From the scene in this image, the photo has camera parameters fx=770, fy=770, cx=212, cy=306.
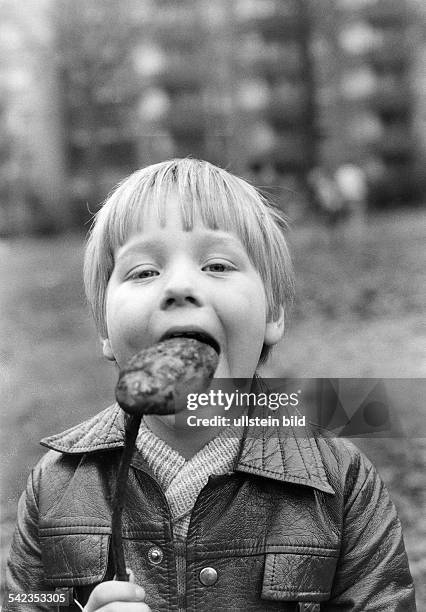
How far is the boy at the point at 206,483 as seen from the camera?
0.76 metres

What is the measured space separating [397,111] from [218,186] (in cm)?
39

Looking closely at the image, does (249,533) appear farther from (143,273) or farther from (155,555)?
(143,273)

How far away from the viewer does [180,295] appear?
74 centimetres

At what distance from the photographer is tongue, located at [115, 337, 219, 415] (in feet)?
2.07

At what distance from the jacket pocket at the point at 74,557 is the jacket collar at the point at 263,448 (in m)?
0.09

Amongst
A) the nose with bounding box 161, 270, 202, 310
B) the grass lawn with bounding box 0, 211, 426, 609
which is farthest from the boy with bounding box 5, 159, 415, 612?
the grass lawn with bounding box 0, 211, 426, 609

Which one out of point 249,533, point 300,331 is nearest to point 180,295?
point 249,533

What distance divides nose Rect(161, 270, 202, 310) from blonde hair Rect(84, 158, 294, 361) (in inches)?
2.5

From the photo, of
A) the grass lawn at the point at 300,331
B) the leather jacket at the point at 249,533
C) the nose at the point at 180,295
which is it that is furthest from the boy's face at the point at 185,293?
the grass lawn at the point at 300,331

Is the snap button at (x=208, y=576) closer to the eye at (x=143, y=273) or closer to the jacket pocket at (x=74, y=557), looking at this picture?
the jacket pocket at (x=74, y=557)

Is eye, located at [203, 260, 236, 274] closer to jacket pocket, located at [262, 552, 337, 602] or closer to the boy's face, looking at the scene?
the boy's face

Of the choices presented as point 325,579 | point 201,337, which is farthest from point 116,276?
point 325,579

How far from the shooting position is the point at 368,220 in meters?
1.12

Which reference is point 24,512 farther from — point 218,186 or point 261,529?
point 218,186
